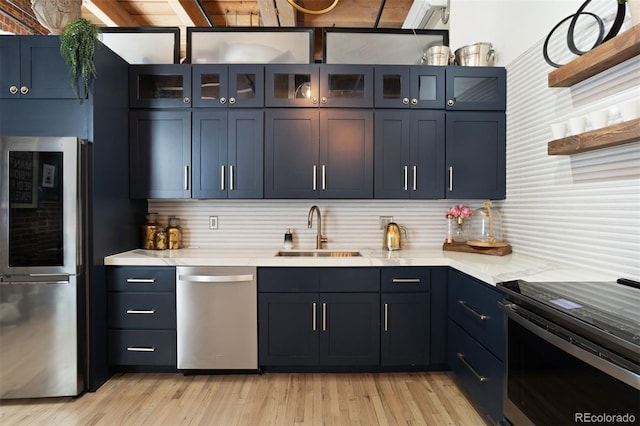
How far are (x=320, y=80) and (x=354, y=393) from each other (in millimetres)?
2275

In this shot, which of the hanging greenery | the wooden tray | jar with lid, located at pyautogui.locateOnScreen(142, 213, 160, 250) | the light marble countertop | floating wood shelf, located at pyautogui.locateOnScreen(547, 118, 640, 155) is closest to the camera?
floating wood shelf, located at pyautogui.locateOnScreen(547, 118, 640, 155)

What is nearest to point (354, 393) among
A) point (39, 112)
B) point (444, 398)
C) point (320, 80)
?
point (444, 398)

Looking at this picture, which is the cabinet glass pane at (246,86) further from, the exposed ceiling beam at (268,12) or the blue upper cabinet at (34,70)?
the blue upper cabinet at (34,70)

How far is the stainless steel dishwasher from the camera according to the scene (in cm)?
232

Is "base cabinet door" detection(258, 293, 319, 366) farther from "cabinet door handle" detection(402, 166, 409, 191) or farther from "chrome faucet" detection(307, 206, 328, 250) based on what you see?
"cabinet door handle" detection(402, 166, 409, 191)

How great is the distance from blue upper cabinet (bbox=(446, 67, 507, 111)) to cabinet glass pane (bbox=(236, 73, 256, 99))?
1.52 metres

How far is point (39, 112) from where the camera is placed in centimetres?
215

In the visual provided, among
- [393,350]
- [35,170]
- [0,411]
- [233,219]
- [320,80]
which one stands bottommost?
[0,411]

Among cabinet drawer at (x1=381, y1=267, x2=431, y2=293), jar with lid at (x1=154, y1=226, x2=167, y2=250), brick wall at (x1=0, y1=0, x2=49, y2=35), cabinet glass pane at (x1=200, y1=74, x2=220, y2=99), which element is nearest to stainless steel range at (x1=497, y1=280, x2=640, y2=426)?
cabinet drawer at (x1=381, y1=267, x2=431, y2=293)

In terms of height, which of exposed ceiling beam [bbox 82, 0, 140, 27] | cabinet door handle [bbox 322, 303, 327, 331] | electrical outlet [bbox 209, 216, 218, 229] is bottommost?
cabinet door handle [bbox 322, 303, 327, 331]

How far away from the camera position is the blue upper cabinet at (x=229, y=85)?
8.44ft

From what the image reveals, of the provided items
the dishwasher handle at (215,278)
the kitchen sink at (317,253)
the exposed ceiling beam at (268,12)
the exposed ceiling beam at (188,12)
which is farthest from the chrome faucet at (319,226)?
the exposed ceiling beam at (188,12)

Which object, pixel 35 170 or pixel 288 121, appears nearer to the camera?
pixel 35 170

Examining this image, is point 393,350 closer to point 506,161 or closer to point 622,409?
point 622,409
